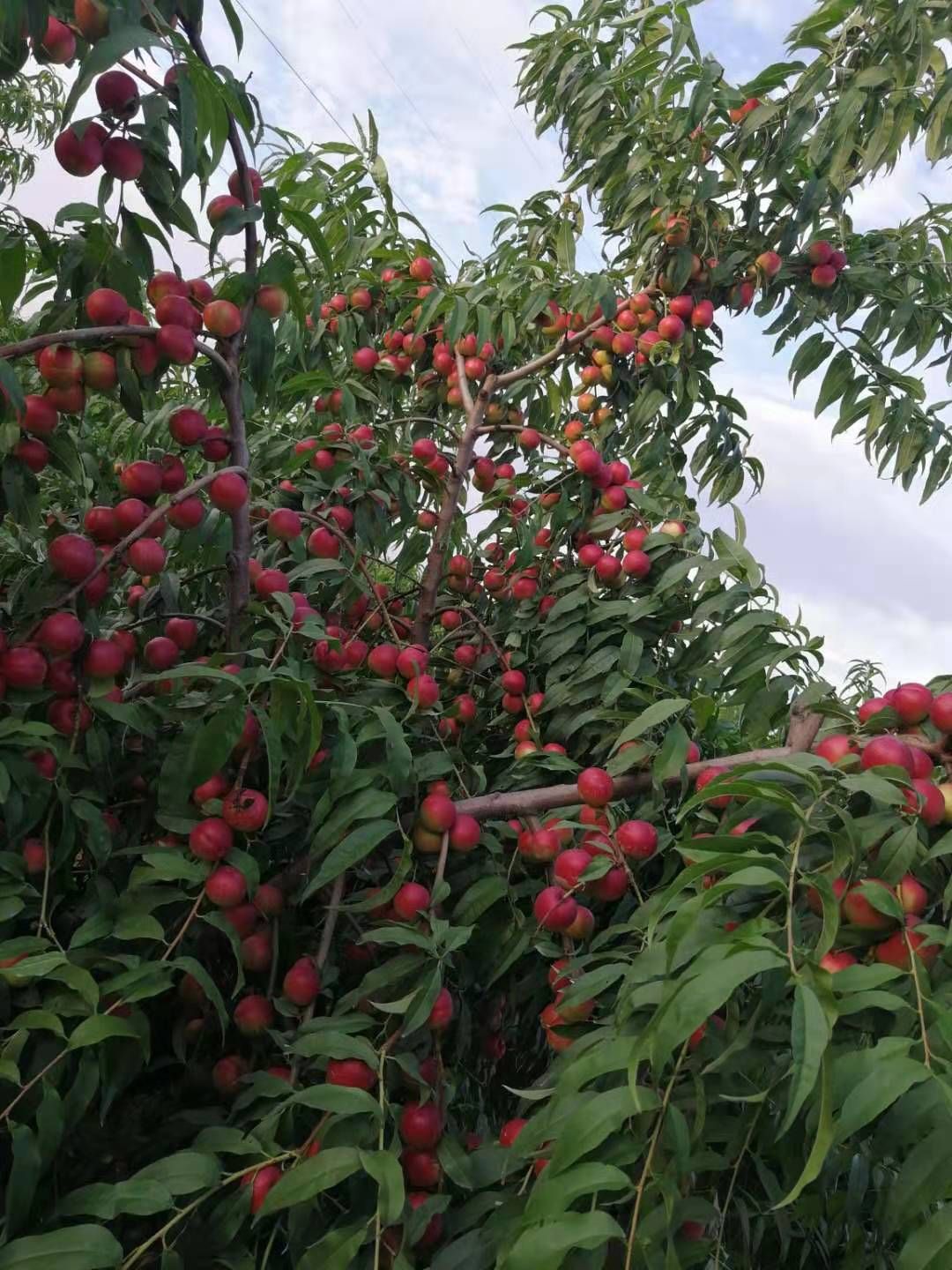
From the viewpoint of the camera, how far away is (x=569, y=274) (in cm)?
181

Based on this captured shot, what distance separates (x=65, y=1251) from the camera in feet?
2.24

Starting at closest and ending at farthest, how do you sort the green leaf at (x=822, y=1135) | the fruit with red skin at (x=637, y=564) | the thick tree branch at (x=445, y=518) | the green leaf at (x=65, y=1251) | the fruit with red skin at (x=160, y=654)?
the green leaf at (x=822, y=1135) → the green leaf at (x=65, y=1251) → the fruit with red skin at (x=160, y=654) → the fruit with red skin at (x=637, y=564) → the thick tree branch at (x=445, y=518)

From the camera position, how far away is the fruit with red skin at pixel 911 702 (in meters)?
0.92

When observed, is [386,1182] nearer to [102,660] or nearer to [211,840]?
[211,840]

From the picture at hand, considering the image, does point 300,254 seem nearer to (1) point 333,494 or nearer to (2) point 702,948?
(1) point 333,494

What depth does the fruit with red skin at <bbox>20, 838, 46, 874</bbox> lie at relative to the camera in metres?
0.91

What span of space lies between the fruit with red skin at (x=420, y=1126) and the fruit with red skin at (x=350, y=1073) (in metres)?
0.01

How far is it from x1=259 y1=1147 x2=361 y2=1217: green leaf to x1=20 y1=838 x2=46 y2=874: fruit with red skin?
0.38m

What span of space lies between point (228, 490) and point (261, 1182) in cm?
66

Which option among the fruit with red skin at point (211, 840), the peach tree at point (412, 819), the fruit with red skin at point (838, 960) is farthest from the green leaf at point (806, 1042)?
the fruit with red skin at point (211, 840)

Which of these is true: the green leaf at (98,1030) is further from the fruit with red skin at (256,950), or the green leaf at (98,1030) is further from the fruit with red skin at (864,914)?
the fruit with red skin at (864,914)

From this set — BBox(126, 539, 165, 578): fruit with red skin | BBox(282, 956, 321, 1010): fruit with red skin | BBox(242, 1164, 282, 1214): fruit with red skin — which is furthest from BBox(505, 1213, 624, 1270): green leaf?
BBox(126, 539, 165, 578): fruit with red skin

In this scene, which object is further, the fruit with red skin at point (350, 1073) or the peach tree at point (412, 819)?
the fruit with red skin at point (350, 1073)

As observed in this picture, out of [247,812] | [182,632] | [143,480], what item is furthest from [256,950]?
[143,480]
